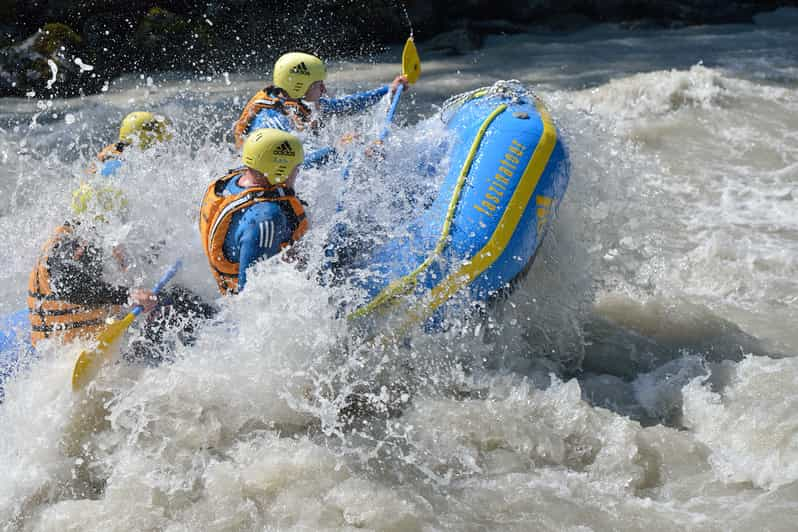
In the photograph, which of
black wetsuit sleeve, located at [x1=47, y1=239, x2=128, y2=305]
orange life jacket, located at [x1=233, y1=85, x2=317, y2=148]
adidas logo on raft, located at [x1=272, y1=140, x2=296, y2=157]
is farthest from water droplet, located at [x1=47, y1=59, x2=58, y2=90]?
adidas logo on raft, located at [x1=272, y1=140, x2=296, y2=157]

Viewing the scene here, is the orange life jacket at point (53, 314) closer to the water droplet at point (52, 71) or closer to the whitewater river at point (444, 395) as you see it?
the whitewater river at point (444, 395)

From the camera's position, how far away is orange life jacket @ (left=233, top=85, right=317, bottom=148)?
541cm

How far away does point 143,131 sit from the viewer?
4.87 m

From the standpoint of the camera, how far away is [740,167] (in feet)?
23.4

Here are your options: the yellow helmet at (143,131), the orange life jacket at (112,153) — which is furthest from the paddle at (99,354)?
the yellow helmet at (143,131)

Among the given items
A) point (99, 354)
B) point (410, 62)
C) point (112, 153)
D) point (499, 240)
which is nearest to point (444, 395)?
point (499, 240)

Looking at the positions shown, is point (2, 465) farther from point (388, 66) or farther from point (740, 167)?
point (388, 66)

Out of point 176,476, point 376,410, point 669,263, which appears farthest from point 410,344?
point 669,263

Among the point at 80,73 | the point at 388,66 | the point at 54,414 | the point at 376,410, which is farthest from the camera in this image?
the point at 388,66

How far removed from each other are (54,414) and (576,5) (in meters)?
10.6

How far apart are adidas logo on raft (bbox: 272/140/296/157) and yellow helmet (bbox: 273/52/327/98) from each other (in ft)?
6.44

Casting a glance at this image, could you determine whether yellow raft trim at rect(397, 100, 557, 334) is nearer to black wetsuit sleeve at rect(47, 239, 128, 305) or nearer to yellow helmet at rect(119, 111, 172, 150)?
black wetsuit sleeve at rect(47, 239, 128, 305)

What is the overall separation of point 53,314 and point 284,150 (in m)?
1.38

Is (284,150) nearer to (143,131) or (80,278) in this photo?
(80,278)
